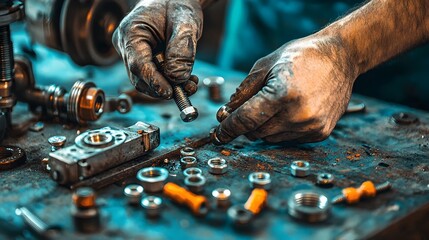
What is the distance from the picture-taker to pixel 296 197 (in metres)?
1.13

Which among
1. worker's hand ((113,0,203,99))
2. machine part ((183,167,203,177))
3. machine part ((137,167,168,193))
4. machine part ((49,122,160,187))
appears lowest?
machine part ((183,167,203,177))

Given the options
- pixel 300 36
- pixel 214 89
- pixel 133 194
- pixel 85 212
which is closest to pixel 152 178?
pixel 133 194

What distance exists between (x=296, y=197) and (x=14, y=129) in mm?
835

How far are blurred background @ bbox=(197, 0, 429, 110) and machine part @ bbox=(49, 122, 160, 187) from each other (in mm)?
743

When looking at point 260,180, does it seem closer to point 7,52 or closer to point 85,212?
point 85,212

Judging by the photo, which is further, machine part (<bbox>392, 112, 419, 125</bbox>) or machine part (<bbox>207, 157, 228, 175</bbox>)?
machine part (<bbox>392, 112, 419, 125</bbox>)

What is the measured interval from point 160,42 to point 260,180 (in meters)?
0.50

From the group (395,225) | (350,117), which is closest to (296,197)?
(395,225)

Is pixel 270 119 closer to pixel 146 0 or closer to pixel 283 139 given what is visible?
pixel 283 139

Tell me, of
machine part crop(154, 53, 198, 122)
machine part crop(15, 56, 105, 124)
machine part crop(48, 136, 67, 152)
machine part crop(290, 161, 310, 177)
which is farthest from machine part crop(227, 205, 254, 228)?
machine part crop(15, 56, 105, 124)

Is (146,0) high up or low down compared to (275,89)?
up

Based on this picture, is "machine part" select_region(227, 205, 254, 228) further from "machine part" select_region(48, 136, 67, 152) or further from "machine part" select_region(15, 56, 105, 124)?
"machine part" select_region(15, 56, 105, 124)

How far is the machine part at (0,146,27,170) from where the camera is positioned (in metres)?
1.30

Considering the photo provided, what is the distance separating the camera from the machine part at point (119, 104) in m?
1.70
